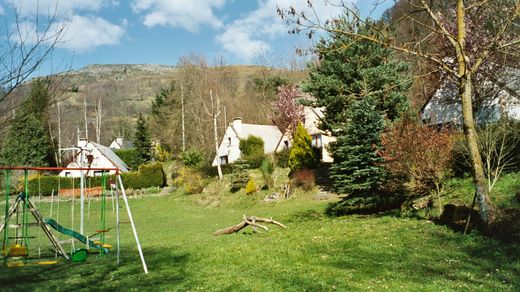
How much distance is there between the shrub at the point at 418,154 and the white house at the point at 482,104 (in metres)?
5.02

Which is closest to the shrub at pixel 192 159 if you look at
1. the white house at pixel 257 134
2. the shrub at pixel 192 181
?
the white house at pixel 257 134

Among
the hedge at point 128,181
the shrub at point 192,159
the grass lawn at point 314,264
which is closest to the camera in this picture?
the grass lawn at point 314,264

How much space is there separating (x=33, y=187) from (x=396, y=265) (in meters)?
38.5

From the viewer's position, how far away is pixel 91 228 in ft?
77.0

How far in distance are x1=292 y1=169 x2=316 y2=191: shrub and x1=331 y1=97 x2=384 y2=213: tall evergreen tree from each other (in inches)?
337

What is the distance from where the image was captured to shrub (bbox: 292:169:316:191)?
27622 millimetres

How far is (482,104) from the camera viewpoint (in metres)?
22.3

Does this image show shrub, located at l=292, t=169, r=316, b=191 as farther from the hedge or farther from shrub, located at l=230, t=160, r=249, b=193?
the hedge

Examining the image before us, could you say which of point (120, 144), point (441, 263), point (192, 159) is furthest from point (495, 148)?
point (120, 144)

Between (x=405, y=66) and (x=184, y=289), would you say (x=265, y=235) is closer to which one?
(x=184, y=289)

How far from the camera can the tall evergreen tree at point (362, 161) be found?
17453 millimetres

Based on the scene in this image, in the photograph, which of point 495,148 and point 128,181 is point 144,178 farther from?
point 495,148

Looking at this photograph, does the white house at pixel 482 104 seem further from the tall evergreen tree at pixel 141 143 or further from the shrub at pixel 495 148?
the tall evergreen tree at pixel 141 143

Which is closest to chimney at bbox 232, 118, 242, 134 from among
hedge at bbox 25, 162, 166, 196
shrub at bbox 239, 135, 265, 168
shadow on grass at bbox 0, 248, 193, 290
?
shrub at bbox 239, 135, 265, 168
